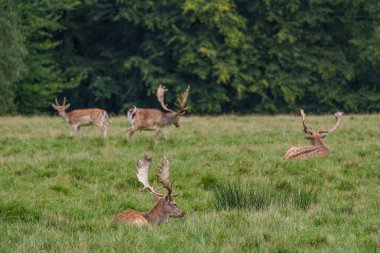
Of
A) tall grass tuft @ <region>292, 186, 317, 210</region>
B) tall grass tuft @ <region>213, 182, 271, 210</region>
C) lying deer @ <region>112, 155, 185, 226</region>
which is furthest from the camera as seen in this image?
tall grass tuft @ <region>292, 186, 317, 210</region>

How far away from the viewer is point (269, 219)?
360 inches

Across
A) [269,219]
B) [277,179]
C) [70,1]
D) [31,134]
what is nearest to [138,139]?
[31,134]

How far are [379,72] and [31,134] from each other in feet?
72.8

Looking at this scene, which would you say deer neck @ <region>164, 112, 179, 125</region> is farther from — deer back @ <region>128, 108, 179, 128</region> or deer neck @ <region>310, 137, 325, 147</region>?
deer neck @ <region>310, 137, 325, 147</region>

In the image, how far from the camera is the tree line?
117 ft

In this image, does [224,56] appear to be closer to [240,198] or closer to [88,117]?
[88,117]

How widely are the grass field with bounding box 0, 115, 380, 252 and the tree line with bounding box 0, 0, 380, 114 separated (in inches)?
570

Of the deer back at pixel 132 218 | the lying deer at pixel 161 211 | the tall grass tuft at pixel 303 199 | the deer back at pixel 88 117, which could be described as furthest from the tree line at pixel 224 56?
the deer back at pixel 132 218

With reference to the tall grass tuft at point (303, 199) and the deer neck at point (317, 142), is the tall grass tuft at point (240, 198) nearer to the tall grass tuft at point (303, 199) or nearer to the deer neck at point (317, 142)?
the tall grass tuft at point (303, 199)

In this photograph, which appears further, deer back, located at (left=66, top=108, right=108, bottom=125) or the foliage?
the foliage

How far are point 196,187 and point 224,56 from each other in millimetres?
23480

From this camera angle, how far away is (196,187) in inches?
503

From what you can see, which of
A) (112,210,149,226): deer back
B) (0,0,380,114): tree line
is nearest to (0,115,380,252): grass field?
(112,210,149,226): deer back

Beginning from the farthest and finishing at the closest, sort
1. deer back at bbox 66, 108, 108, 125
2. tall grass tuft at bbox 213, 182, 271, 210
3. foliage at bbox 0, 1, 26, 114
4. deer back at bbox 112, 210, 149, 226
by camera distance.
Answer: foliage at bbox 0, 1, 26, 114
deer back at bbox 66, 108, 108, 125
tall grass tuft at bbox 213, 182, 271, 210
deer back at bbox 112, 210, 149, 226
